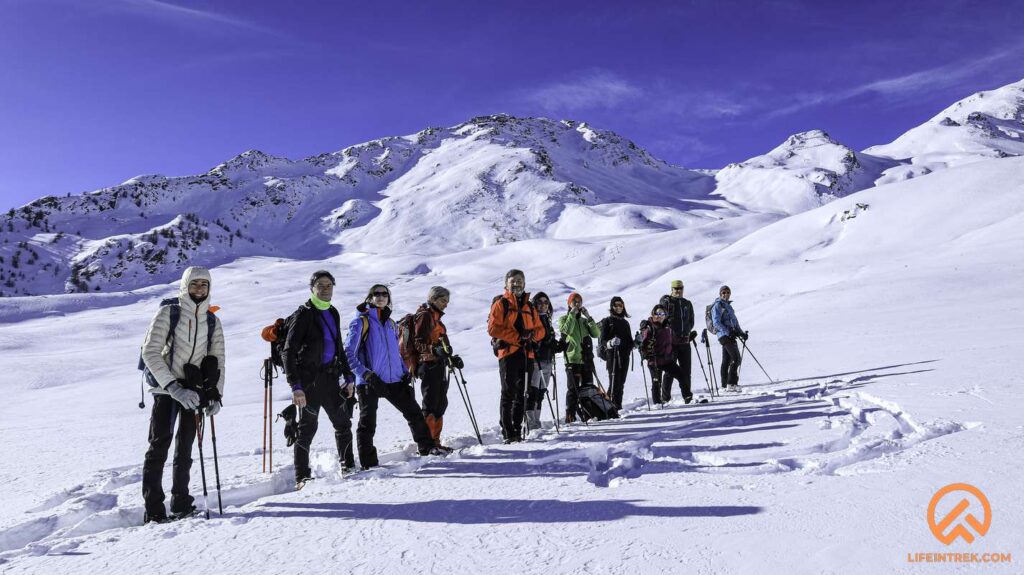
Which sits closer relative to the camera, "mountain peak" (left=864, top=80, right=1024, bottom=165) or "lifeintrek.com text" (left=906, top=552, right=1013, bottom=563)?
"lifeintrek.com text" (left=906, top=552, right=1013, bottom=563)

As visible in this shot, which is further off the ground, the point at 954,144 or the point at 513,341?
the point at 954,144

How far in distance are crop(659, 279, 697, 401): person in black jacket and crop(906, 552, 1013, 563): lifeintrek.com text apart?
21.2ft

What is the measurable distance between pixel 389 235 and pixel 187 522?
300 ft

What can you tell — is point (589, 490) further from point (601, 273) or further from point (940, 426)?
point (601, 273)

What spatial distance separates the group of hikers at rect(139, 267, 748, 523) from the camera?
445 centimetres

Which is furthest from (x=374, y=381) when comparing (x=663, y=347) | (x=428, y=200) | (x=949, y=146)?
(x=949, y=146)

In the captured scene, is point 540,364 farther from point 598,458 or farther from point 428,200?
point 428,200

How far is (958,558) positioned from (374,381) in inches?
182

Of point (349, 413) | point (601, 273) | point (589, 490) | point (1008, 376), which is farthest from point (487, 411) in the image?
point (601, 273)

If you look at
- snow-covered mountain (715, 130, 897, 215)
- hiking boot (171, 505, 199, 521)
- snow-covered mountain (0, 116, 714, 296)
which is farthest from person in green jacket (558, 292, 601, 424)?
snow-covered mountain (715, 130, 897, 215)

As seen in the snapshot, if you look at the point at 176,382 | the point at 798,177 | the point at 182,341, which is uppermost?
the point at 798,177

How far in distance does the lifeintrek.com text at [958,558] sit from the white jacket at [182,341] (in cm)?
475

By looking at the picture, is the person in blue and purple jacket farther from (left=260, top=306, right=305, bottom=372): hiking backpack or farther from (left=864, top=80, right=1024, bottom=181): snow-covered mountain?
(left=864, top=80, right=1024, bottom=181): snow-covered mountain

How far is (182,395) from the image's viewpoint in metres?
4.32
